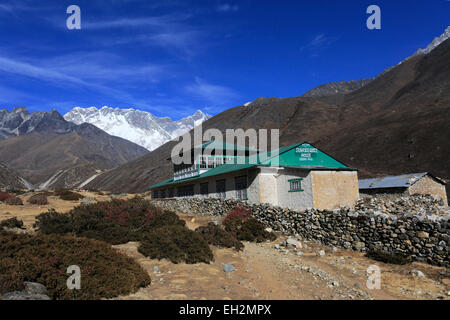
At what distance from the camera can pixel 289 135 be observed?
90938 mm

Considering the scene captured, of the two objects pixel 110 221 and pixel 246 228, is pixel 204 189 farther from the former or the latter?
pixel 110 221

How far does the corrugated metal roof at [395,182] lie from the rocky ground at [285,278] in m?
18.7

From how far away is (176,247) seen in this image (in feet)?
30.2

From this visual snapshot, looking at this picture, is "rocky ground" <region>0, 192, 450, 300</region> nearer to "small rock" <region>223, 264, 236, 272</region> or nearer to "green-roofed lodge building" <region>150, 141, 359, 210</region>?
"small rock" <region>223, 264, 236, 272</region>

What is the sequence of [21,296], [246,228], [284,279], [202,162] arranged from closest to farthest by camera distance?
[21,296]
[284,279]
[246,228]
[202,162]

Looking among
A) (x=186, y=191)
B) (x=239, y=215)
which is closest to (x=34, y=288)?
(x=239, y=215)

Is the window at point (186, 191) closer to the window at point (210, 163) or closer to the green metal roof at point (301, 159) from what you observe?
the window at point (210, 163)

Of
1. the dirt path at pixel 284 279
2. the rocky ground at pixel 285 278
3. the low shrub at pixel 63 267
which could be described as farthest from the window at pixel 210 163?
the low shrub at pixel 63 267

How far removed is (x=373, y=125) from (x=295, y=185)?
2395 inches

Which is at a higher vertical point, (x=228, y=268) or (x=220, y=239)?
(x=220, y=239)

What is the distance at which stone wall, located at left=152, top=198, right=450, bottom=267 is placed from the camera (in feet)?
30.4

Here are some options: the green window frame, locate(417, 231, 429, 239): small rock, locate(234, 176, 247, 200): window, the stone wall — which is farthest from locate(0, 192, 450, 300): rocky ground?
locate(234, 176, 247, 200): window

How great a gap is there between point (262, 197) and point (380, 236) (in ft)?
30.7
